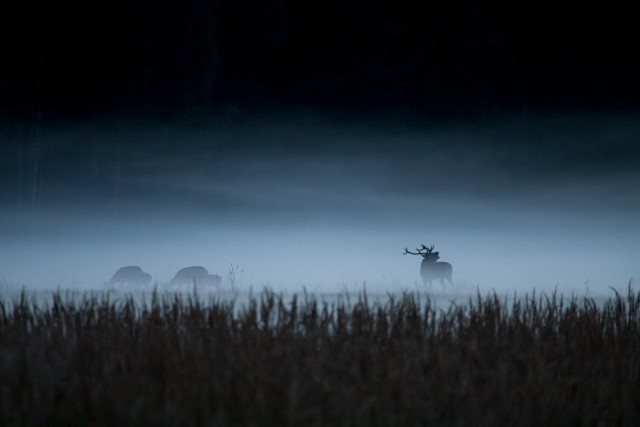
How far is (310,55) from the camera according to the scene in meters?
52.3

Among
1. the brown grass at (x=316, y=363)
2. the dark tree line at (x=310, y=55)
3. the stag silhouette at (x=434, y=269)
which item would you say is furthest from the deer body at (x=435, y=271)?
the brown grass at (x=316, y=363)

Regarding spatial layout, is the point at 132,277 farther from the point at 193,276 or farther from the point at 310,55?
the point at 310,55

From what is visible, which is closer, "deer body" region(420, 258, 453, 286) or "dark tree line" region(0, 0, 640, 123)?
"dark tree line" region(0, 0, 640, 123)

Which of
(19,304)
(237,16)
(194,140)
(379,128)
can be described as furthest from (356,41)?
(19,304)

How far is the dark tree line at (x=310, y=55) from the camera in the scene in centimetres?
3838

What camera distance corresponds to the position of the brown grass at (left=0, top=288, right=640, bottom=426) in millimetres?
11234

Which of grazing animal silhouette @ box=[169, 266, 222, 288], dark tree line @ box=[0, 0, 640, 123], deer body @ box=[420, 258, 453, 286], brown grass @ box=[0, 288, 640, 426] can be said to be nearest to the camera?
brown grass @ box=[0, 288, 640, 426]

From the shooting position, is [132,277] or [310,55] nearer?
[132,277]

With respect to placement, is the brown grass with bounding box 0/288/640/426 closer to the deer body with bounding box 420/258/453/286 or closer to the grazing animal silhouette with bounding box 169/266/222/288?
the grazing animal silhouette with bounding box 169/266/222/288

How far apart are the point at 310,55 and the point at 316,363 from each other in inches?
1628

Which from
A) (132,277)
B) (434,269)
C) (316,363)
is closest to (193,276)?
(132,277)

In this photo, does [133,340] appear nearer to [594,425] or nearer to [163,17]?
[594,425]

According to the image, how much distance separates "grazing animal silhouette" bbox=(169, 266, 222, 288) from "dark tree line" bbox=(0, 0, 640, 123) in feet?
29.4

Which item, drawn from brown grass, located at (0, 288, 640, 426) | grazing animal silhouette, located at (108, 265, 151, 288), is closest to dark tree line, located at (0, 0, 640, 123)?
grazing animal silhouette, located at (108, 265, 151, 288)
